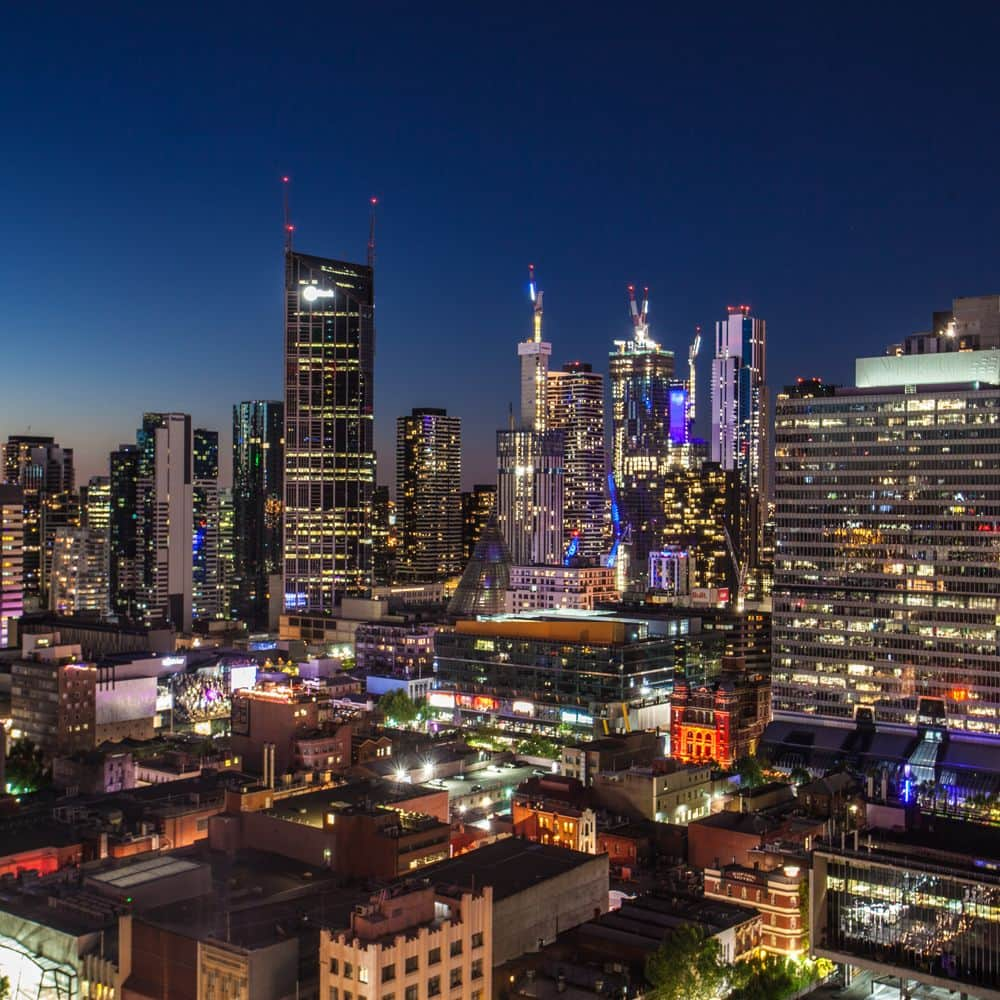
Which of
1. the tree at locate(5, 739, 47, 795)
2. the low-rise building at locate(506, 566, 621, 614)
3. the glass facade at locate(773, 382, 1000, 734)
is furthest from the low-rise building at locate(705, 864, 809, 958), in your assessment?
the low-rise building at locate(506, 566, 621, 614)

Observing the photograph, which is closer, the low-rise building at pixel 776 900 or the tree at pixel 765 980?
the tree at pixel 765 980

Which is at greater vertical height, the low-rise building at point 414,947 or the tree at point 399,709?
the low-rise building at point 414,947

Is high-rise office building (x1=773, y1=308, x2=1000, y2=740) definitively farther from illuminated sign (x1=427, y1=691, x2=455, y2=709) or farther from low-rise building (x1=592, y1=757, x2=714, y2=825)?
illuminated sign (x1=427, y1=691, x2=455, y2=709)

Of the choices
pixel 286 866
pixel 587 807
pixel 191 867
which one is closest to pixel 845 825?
pixel 587 807

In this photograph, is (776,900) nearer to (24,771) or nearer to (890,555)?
(890,555)

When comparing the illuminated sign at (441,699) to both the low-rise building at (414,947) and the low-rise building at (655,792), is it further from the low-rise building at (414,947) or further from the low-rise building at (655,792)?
the low-rise building at (414,947)

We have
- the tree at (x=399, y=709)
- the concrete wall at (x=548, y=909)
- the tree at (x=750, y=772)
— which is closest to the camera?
the concrete wall at (x=548, y=909)

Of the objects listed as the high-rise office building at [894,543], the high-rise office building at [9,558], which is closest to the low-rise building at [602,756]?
the high-rise office building at [894,543]
